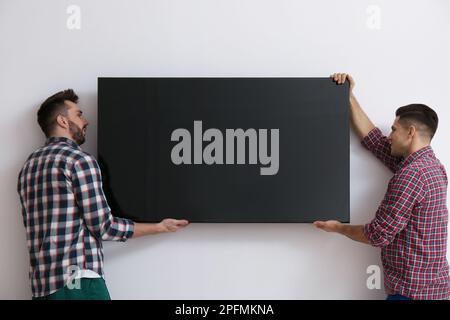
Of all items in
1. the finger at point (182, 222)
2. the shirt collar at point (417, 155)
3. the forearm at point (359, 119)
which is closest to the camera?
the shirt collar at point (417, 155)

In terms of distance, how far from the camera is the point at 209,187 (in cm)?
230

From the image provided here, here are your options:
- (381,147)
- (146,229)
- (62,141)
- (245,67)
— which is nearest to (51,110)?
(62,141)

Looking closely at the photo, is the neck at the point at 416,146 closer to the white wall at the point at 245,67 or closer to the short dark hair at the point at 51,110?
the white wall at the point at 245,67

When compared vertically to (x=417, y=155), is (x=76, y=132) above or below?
above

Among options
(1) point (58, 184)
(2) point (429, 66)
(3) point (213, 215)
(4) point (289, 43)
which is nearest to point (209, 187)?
(3) point (213, 215)

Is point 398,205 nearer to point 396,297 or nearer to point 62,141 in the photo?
point 396,297

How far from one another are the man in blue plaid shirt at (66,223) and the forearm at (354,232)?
1.13m

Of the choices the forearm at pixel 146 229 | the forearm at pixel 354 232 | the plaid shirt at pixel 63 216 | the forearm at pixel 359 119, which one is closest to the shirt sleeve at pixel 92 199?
the plaid shirt at pixel 63 216

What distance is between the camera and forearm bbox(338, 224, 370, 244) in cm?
225

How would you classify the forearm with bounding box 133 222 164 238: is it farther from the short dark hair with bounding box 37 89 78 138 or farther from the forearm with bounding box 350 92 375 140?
the forearm with bounding box 350 92 375 140

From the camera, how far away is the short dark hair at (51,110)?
2299 mm

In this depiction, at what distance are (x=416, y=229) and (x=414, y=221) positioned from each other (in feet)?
0.13

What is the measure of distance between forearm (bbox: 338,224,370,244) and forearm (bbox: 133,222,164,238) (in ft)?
3.09

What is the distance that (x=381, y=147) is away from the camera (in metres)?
2.39
